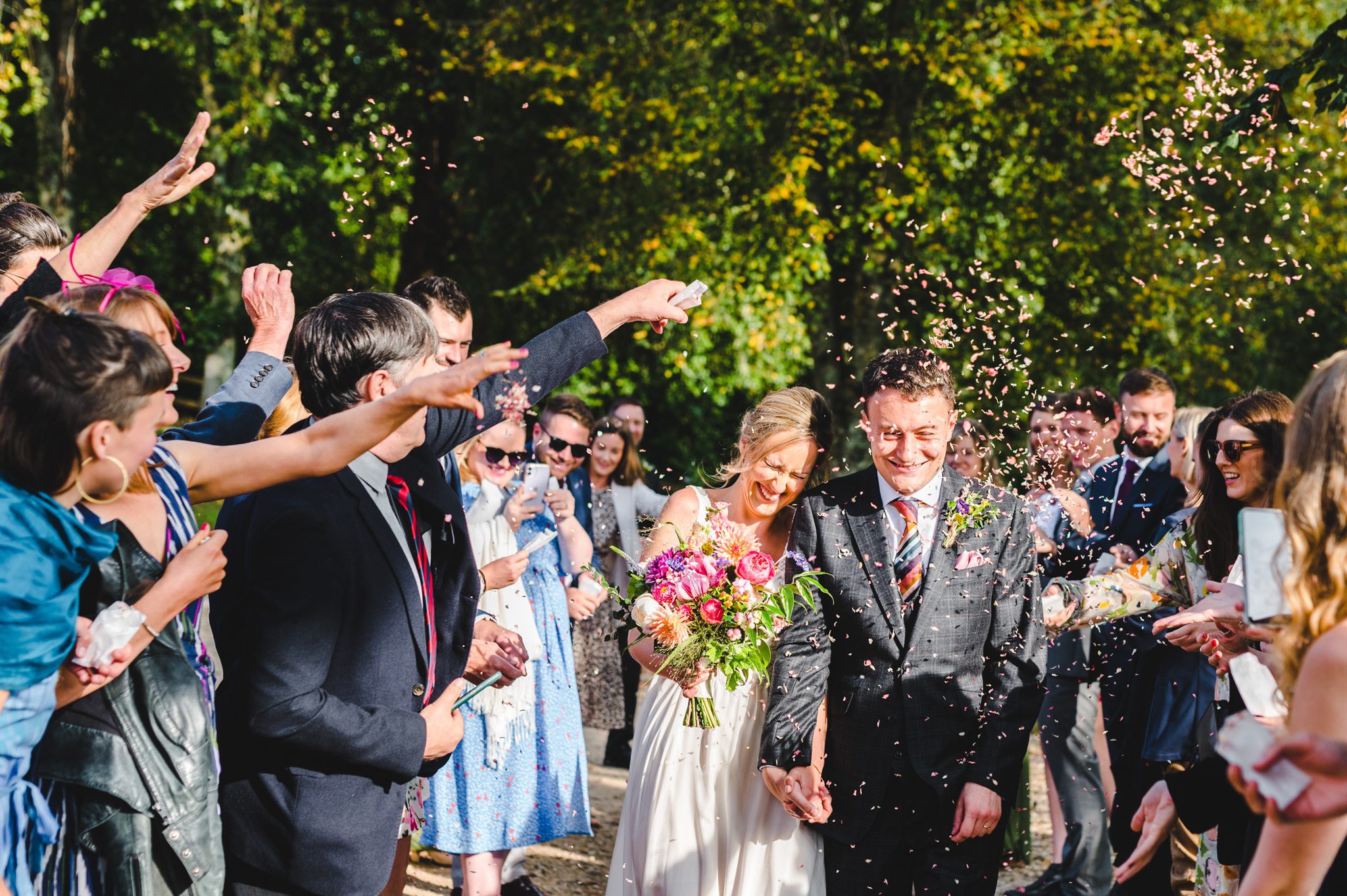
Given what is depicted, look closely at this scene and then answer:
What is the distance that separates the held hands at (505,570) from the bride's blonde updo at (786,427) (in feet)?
3.79

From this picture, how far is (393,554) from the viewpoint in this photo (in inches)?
117

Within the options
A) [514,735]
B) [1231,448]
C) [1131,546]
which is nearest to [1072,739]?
[1131,546]

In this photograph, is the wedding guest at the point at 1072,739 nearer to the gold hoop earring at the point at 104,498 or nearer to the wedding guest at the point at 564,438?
the wedding guest at the point at 564,438

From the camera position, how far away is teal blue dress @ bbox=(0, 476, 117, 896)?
2.17 meters

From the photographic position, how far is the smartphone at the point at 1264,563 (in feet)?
7.43

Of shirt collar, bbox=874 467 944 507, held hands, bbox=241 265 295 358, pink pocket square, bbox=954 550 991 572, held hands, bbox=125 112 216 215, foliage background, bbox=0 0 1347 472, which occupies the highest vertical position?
Result: foliage background, bbox=0 0 1347 472

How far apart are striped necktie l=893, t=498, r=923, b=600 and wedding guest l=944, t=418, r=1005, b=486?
2514mm

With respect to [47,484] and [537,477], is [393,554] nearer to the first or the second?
[47,484]

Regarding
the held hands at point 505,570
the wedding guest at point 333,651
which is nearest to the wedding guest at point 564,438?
the held hands at point 505,570

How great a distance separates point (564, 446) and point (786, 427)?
3206 millimetres

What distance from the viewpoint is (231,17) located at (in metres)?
15.4

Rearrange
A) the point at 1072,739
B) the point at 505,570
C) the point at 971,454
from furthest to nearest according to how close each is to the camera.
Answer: the point at 971,454, the point at 1072,739, the point at 505,570

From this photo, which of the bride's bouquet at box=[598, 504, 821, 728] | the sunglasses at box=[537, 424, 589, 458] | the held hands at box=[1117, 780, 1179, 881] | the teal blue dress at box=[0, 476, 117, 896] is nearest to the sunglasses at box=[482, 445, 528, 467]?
the sunglasses at box=[537, 424, 589, 458]

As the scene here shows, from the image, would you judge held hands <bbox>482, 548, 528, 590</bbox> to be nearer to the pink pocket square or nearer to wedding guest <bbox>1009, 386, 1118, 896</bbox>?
the pink pocket square
